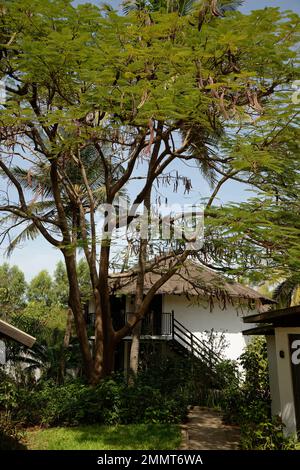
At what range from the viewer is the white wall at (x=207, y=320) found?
68.9 feet

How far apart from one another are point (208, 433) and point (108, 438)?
2.46 m

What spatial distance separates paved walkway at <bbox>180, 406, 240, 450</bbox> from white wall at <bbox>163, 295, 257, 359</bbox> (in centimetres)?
826

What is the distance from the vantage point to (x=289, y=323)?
9398mm

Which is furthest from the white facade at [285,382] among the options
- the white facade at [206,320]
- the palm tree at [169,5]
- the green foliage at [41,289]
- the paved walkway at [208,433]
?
the green foliage at [41,289]

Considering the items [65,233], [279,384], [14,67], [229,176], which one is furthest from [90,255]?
[279,384]

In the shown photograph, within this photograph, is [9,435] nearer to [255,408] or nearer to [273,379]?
[255,408]

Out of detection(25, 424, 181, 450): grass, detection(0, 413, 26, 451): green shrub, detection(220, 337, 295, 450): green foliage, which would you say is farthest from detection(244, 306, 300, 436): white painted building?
detection(0, 413, 26, 451): green shrub

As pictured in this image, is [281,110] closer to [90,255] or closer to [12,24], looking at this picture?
[12,24]

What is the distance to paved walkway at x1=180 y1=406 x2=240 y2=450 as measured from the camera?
29.6 feet

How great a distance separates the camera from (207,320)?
69.6ft

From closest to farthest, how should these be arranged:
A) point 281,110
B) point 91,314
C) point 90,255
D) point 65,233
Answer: point 281,110 < point 65,233 < point 90,255 < point 91,314

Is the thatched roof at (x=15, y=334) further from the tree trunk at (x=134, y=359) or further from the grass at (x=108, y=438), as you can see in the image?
the tree trunk at (x=134, y=359)

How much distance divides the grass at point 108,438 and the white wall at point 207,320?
1054 centimetres
